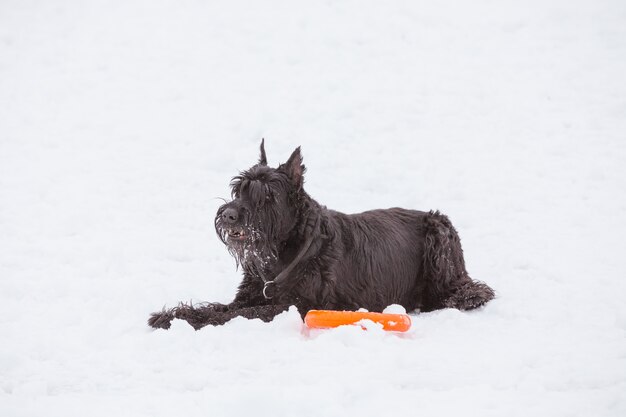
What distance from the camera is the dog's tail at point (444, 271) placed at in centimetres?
586

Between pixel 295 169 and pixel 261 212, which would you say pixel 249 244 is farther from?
pixel 295 169

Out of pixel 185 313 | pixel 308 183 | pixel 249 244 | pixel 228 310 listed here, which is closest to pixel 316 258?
pixel 249 244

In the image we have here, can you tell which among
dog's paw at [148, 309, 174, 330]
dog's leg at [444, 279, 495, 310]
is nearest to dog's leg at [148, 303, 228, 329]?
dog's paw at [148, 309, 174, 330]

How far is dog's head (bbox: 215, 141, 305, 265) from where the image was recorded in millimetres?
5000

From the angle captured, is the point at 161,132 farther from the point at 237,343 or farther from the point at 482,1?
the point at 482,1

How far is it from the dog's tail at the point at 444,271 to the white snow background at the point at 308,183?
32cm

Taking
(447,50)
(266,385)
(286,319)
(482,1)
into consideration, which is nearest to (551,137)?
(447,50)

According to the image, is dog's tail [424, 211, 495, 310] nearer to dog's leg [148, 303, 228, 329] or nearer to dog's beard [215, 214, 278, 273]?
dog's beard [215, 214, 278, 273]

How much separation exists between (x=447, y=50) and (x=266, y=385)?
10.2 m

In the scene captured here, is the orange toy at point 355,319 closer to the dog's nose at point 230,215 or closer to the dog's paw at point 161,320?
the dog's nose at point 230,215

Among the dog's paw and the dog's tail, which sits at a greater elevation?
the dog's tail

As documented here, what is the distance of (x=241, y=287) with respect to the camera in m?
5.68

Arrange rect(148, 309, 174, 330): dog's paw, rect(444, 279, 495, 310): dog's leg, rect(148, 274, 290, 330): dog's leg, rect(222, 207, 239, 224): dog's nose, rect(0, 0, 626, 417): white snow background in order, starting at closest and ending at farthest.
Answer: rect(0, 0, 626, 417): white snow background, rect(222, 207, 239, 224): dog's nose, rect(148, 309, 174, 330): dog's paw, rect(148, 274, 290, 330): dog's leg, rect(444, 279, 495, 310): dog's leg

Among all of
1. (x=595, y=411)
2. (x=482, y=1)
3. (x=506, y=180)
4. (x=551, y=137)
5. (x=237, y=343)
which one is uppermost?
(x=482, y=1)
